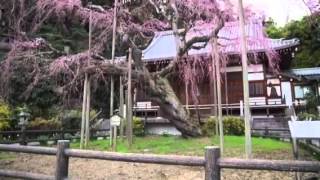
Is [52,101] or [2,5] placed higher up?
[2,5]

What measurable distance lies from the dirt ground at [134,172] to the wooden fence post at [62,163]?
1808 millimetres

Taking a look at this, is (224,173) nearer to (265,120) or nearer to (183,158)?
(183,158)

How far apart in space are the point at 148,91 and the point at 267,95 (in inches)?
443

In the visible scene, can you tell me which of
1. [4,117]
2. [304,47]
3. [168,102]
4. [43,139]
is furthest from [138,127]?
[304,47]

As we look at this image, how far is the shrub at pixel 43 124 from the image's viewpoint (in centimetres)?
1994

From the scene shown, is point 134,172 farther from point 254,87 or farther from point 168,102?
point 254,87

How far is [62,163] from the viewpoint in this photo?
555 centimetres

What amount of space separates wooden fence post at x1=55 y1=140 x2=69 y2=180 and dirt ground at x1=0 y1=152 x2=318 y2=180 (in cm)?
181

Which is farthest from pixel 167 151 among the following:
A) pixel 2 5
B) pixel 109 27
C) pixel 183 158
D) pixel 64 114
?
pixel 64 114

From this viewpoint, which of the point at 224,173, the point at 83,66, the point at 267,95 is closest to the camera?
the point at 224,173

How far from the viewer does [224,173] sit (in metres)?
7.65

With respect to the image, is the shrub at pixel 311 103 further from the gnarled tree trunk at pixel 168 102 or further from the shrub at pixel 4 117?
the shrub at pixel 4 117

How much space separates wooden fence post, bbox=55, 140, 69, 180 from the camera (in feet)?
18.1

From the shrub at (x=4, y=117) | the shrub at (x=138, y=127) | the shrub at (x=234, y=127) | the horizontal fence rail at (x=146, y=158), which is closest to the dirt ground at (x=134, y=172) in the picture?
the horizontal fence rail at (x=146, y=158)
